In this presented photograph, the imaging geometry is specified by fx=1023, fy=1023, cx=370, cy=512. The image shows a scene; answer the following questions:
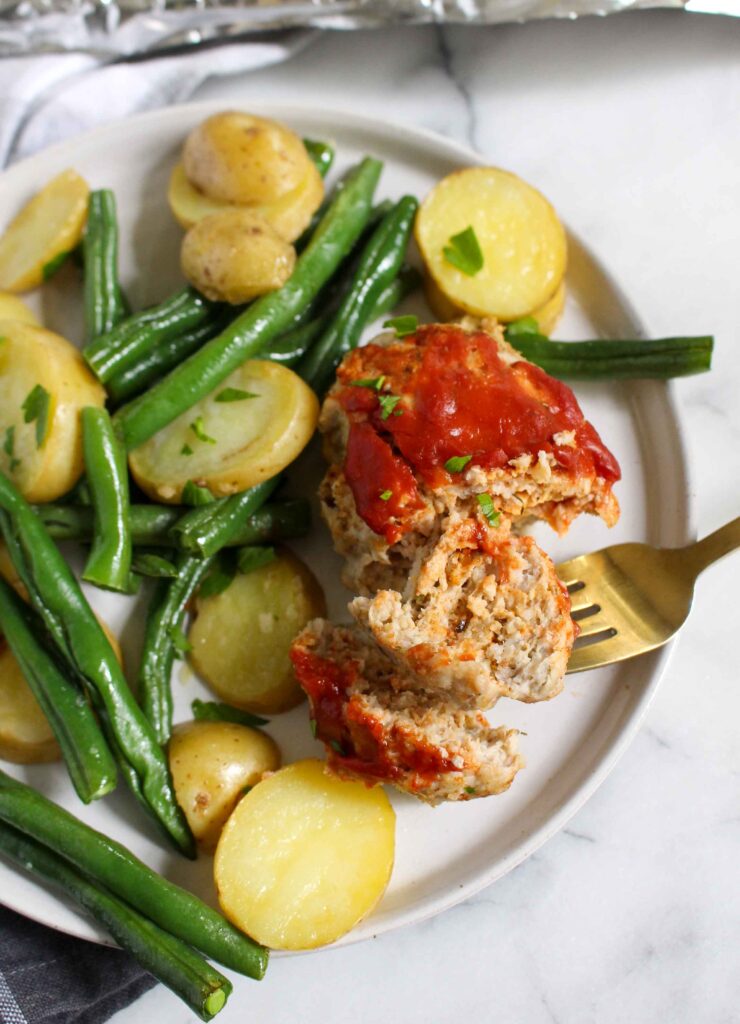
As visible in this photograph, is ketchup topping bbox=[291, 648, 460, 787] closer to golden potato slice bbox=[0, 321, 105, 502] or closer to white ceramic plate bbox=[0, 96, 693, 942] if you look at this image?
white ceramic plate bbox=[0, 96, 693, 942]

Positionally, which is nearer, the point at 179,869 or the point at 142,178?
the point at 179,869

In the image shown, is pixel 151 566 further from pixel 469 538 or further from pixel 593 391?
pixel 593 391

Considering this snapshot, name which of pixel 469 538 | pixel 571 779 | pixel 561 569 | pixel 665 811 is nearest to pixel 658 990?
pixel 665 811

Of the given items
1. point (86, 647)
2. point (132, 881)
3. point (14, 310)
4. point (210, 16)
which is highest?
point (210, 16)

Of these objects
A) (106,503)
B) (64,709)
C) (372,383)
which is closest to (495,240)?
(372,383)

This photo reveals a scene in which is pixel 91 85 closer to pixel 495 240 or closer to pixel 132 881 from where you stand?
pixel 495 240
